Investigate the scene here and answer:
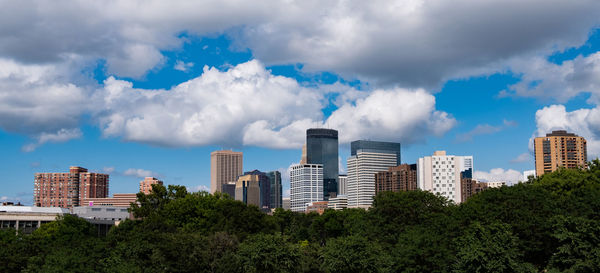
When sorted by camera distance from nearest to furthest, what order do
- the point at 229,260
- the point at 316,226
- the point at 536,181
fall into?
the point at 229,260, the point at 536,181, the point at 316,226

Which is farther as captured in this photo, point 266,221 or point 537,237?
point 266,221

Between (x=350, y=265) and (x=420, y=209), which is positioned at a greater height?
(x=420, y=209)

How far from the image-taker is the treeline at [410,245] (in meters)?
46.3

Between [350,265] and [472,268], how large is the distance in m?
12.4

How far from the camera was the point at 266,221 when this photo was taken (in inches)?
4048

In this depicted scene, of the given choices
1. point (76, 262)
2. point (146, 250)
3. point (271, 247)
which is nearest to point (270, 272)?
point (271, 247)

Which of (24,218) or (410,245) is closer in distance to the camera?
(410,245)

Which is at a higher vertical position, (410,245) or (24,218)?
(24,218)

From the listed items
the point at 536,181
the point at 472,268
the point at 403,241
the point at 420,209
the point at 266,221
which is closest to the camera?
the point at 472,268

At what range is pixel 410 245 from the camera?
2181 inches

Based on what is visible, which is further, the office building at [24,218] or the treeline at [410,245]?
the office building at [24,218]

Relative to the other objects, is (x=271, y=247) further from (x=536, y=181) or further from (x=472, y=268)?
(x=536, y=181)

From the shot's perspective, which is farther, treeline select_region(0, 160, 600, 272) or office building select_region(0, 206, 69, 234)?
office building select_region(0, 206, 69, 234)

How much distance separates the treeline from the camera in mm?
46312
